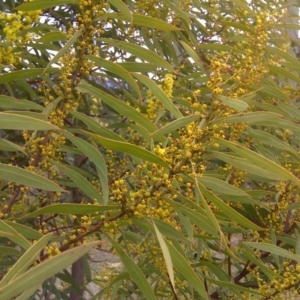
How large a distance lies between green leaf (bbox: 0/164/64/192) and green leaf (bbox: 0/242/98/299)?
1.48 feet

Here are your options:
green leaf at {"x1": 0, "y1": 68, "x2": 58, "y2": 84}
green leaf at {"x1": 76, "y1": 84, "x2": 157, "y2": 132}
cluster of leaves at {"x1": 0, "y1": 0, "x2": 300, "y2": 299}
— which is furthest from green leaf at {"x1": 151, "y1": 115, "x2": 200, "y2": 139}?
green leaf at {"x1": 0, "y1": 68, "x2": 58, "y2": 84}

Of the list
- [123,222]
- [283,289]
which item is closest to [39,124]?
[123,222]

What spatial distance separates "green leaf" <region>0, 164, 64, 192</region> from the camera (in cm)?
114

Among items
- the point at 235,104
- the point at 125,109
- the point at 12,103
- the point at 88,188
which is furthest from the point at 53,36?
the point at 235,104

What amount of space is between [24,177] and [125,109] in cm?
33

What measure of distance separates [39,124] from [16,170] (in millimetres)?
153

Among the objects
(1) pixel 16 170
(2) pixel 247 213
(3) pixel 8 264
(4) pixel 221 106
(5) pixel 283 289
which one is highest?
(1) pixel 16 170

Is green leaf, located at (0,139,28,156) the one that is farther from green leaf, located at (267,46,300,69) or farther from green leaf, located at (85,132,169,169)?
green leaf, located at (267,46,300,69)

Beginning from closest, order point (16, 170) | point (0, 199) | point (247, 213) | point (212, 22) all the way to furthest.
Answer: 1. point (16, 170)
2. point (247, 213)
3. point (0, 199)
4. point (212, 22)

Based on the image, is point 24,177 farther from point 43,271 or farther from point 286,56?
point 286,56

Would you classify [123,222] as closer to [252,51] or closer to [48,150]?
[48,150]

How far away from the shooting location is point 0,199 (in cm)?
205

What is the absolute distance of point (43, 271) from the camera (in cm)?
69

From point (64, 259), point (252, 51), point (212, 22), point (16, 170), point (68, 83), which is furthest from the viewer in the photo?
point (212, 22)
